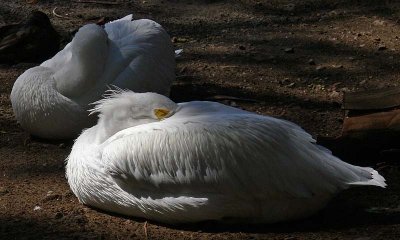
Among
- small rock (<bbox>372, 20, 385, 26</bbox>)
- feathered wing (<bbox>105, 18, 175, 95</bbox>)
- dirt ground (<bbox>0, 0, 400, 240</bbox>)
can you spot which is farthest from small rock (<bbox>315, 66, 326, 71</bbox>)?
feathered wing (<bbox>105, 18, 175, 95</bbox>)

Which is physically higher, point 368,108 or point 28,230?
point 368,108

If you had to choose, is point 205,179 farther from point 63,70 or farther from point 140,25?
point 140,25

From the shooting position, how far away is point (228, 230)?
12.7 ft

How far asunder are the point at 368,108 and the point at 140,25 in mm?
1820

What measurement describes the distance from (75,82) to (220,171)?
1.66 meters

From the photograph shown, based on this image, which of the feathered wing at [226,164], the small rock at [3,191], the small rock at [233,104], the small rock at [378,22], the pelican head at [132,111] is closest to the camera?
the feathered wing at [226,164]

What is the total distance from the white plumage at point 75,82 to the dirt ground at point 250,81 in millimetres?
145

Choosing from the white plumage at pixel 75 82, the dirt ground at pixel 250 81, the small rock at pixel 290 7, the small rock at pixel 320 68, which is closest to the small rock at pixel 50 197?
the dirt ground at pixel 250 81

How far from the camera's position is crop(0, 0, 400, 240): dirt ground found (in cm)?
392

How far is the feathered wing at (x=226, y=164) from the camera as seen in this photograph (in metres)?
3.78

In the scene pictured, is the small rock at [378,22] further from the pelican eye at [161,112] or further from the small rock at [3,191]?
the small rock at [3,191]

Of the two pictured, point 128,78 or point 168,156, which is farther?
point 128,78

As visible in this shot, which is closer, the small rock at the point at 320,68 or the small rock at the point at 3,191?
the small rock at the point at 3,191

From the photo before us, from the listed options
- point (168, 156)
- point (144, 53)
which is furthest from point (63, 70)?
point (168, 156)
